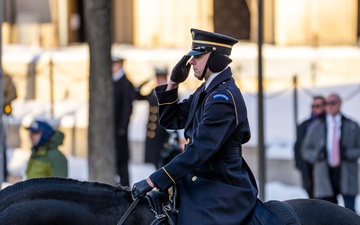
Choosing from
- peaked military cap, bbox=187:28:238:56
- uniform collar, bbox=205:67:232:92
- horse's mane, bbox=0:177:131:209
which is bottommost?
horse's mane, bbox=0:177:131:209

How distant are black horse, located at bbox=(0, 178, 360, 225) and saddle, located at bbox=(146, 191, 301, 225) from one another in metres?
0.05

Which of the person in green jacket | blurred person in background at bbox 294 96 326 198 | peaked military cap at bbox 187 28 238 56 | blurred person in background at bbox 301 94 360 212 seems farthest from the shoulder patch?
blurred person in background at bbox 294 96 326 198

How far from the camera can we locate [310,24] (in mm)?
24359

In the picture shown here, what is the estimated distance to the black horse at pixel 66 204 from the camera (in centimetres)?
564

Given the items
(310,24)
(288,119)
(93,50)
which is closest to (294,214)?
(93,50)

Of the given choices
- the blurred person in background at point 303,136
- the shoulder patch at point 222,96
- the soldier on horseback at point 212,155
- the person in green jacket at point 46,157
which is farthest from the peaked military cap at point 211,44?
the blurred person in background at point 303,136

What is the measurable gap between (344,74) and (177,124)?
641 inches

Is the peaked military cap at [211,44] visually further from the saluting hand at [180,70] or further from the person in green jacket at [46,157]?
the person in green jacket at [46,157]

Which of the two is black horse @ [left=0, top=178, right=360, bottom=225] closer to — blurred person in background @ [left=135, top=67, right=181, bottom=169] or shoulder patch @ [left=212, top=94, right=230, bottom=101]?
shoulder patch @ [left=212, top=94, right=230, bottom=101]

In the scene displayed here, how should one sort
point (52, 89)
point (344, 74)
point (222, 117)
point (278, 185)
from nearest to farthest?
1. point (222, 117)
2. point (278, 185)
3. point (52, 89)
4. point (344, 74)

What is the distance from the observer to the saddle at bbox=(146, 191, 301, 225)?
5.92m

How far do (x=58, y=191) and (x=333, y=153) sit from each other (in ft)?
23.5

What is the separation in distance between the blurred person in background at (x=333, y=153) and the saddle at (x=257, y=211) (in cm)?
606

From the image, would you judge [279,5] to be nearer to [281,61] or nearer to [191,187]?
[281,61]
